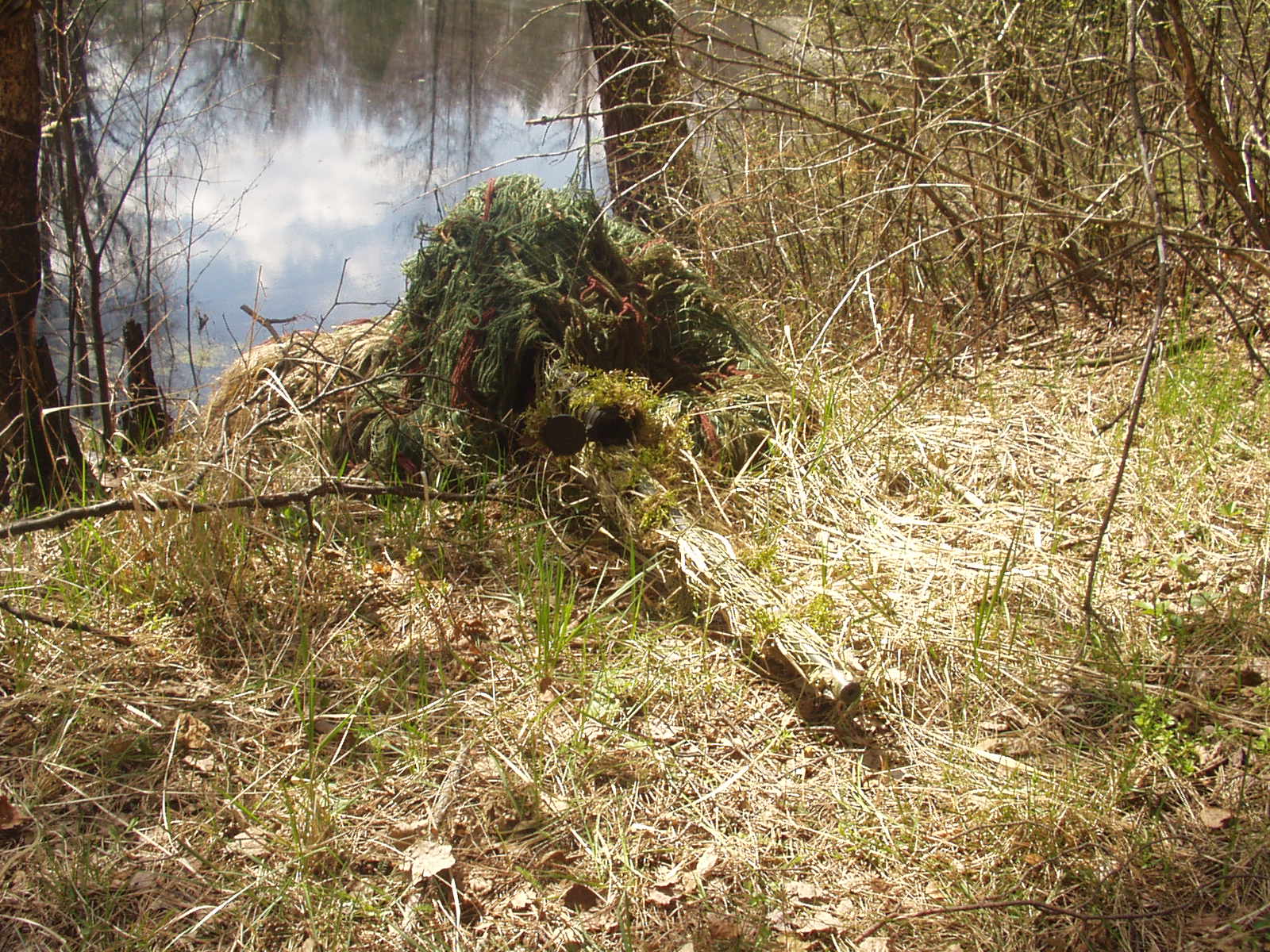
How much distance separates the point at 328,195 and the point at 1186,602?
11.8m

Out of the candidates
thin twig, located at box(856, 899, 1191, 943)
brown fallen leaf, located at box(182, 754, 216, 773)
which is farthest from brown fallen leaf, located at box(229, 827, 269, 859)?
thin twig, located at box(856, 899, 1191, 943)

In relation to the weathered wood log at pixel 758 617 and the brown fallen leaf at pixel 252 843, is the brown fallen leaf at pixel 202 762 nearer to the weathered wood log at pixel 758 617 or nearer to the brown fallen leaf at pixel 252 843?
the brown fallen leaf at pixel 252 843

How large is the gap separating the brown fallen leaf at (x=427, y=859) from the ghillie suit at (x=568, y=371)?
1058mm

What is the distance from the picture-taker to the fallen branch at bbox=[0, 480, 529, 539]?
2.65m

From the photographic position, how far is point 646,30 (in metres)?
6.10

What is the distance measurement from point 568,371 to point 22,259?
2346 millimetres

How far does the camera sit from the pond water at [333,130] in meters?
9.88

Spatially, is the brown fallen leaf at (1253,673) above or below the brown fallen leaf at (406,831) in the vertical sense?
above

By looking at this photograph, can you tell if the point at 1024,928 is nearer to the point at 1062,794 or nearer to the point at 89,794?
the point at 1062,794

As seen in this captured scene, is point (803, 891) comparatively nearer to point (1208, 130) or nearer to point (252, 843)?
point (252, 843)

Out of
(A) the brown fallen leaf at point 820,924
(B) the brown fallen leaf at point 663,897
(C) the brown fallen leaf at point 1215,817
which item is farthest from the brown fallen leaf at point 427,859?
(C) the brown fallen leaf at point 1215,817

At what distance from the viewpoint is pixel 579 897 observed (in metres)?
2.00

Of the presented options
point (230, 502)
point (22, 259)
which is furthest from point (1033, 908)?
point (22, 259)

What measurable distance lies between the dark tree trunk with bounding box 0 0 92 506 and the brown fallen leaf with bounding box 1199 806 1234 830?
12.6 ft
